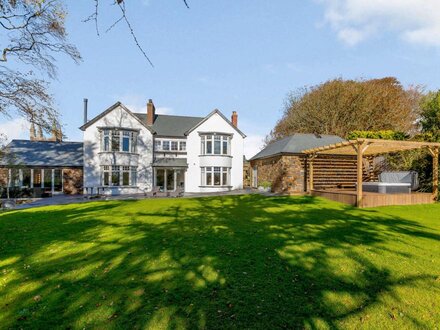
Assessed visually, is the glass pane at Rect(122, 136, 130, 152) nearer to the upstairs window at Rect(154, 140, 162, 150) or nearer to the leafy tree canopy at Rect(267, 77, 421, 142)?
the upstairs window at Rect(154, 140, 162, 150)

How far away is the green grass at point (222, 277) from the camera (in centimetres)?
368

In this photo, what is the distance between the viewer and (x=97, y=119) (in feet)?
82.7

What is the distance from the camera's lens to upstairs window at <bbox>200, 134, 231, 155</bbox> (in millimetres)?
27188

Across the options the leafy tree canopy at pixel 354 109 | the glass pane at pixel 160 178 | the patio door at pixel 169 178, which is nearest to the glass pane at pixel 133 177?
the patio door at pixel 169 178

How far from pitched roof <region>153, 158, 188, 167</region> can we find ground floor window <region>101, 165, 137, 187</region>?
8.20ft

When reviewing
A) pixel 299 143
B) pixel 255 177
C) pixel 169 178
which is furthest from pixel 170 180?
pixel 299 143

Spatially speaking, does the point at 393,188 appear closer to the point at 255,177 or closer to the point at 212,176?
the point at 255,177

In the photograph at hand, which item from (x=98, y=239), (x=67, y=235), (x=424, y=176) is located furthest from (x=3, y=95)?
(x=424, y=176)

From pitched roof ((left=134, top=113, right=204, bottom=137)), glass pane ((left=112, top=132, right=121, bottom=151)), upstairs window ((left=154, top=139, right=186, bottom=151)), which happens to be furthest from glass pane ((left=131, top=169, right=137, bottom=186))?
pitched roof ((left=134, top=113, right=204, bottom=137))

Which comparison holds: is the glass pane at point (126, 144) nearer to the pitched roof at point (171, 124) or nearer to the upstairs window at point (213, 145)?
the pitched roof at point (171, 124)

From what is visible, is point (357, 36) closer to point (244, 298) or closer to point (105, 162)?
point (244, 298)

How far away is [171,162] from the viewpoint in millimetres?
27016

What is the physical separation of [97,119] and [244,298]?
83.4 ft

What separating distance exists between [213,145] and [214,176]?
332 centimetres
